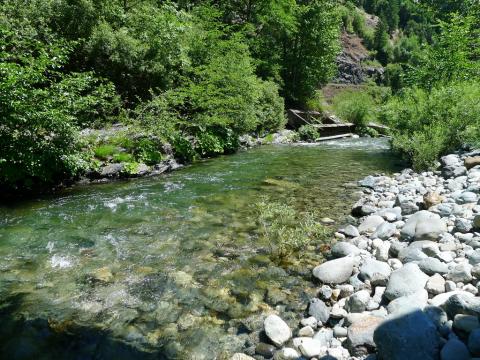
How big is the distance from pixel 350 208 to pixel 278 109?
15794 millimetres

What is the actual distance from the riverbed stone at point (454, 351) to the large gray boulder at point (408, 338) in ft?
0.22

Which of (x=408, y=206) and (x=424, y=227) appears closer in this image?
(x=424, y=227)

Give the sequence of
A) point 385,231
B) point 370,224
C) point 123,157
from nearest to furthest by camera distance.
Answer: point 385,231 → point 370,224 → point 123,157

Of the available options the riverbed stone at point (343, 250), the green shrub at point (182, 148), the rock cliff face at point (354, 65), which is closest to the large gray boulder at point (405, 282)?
the riverbed stone at point (343, 250)

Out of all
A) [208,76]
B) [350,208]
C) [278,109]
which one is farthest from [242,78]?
[350,208]

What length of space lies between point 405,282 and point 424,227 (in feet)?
5.44

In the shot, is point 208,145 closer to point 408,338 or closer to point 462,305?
point 462,305

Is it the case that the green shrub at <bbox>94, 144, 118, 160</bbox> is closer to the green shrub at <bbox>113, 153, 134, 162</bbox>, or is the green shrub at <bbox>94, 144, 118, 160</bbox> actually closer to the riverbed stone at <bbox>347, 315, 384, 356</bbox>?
the green shrub at <bbox>113, 153, 134, 162</bbox>

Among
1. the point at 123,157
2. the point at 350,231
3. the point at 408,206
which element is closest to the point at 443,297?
the point at 350,231

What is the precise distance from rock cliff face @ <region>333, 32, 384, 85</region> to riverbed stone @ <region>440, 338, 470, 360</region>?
71.8 metres

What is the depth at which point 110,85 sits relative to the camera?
10.8 meters

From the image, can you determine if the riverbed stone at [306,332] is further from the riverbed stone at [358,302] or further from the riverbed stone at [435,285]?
the riverbed stone at [435,285]

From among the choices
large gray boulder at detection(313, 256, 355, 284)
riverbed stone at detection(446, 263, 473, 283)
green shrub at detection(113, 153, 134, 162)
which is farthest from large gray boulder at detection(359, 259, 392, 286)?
green shrub at detection(113, 153, 134, 162)

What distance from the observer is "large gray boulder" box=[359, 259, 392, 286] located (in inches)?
166
